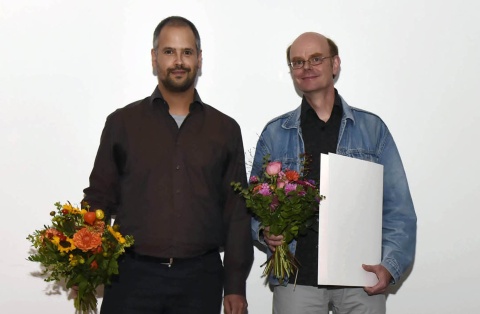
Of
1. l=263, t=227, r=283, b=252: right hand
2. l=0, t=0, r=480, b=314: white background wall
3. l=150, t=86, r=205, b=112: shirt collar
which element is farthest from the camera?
l=0, t=0, r=480, b=314: white background wall

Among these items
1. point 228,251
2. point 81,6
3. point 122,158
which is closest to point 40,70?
point 81,6

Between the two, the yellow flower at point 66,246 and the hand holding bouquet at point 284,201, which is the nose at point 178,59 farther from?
the yellow flower at point 66,246

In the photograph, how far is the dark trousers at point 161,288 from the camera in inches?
121

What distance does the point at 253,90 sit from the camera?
153 inches

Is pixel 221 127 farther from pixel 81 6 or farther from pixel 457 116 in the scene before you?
pixel 457 116

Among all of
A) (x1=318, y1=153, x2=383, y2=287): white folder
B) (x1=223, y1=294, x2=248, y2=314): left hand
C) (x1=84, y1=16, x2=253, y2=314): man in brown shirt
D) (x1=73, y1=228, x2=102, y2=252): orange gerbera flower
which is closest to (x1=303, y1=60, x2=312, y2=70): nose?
(x1=84, y1=16, x2=253, y2=314): man in brown shirt

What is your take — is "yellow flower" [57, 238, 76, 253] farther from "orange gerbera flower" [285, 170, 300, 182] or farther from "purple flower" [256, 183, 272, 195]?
"orange gerbera flower" [285, 170, 300, 182]

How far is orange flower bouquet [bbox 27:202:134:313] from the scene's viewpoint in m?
2.72

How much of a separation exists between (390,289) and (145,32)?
2.20 meters

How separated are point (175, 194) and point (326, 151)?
829 mm

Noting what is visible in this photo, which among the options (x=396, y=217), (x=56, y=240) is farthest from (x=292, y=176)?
(x=56, y=240)

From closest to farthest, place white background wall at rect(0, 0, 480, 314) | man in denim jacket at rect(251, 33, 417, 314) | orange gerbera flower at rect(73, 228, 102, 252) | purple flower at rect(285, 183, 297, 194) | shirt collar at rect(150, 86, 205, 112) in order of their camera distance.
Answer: orange gerbera flower at rect(73, 228, 102, 252)
purple flower at rect(285, 183, 297, 194)
man in denim jacket at rect(251, 33, 417, 314)
shirt collar at rect(150, 86, 205, 112)
white background wall at rect(0, 0, 480, 314)

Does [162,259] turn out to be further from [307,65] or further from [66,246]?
[307,65]

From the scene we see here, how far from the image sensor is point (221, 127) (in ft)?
11.0
